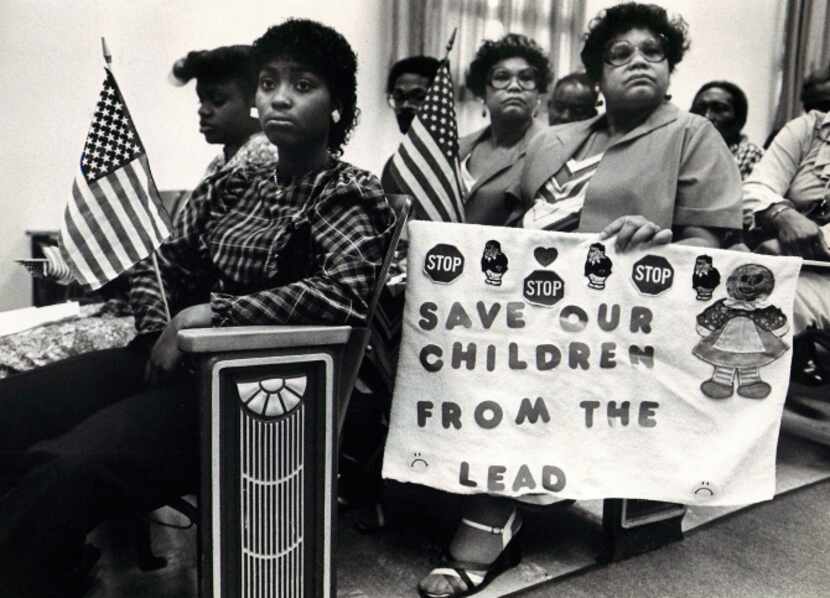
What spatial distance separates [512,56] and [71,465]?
2.22 m

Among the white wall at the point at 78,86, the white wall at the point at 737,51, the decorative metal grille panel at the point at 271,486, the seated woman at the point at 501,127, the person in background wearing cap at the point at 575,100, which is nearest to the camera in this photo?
the decorative metal grille panel at the point at 271,486

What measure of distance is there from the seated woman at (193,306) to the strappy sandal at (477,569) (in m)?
0.73

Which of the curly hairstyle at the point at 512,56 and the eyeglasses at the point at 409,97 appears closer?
the curly hairstyle at the point at 512,56

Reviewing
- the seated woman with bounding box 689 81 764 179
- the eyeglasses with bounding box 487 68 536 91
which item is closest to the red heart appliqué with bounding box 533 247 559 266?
the eyeglasses with bounding box 487 68 536 91

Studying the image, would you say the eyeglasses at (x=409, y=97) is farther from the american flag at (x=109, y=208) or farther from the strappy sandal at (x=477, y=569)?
the strappy sandal at (x=477, y=569)

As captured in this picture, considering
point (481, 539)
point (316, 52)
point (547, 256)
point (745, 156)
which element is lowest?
point (481, 539)

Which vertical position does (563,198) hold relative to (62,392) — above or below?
above

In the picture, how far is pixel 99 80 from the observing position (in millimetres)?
4160

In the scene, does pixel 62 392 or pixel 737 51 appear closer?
pixel 62 392

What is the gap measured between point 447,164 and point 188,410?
1.02 m

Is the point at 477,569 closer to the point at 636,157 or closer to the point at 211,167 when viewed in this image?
the point at 636,157

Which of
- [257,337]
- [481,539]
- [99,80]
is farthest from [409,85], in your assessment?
[257,337]

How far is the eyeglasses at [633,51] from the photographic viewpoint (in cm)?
218

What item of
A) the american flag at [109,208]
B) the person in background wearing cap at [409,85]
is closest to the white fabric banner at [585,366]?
the american flag at [109,208]
